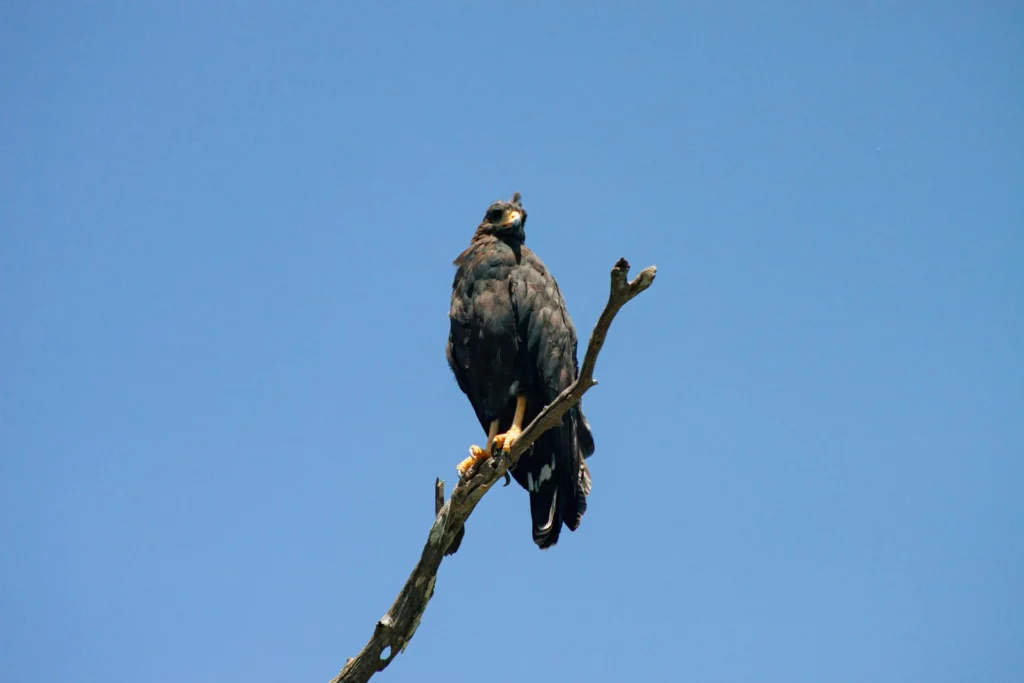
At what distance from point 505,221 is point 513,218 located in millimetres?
104

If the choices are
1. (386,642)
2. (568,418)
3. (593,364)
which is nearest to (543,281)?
(568,418)

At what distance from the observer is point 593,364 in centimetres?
627

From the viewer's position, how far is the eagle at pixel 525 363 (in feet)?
27.6

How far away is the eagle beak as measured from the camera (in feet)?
29.5

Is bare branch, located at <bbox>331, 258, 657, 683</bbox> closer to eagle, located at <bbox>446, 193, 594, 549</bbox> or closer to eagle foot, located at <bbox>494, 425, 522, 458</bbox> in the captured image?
eagle foot, located at <bbox>494, 425, 522, 458</bbox>

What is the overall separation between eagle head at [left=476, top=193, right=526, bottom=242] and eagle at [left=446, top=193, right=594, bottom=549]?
6cm

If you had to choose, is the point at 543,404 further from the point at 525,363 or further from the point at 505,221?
the point at 505,221

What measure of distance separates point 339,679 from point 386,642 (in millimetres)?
435

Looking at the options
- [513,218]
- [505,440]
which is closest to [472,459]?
[505,440]

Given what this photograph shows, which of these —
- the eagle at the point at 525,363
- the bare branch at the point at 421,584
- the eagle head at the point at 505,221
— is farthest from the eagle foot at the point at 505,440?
the eagle head at the point at 505,221

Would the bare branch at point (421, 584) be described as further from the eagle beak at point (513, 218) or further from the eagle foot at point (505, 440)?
the eagle beak at point (513, 218)

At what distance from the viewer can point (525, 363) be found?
27.8 ft

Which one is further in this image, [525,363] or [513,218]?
[513,218]

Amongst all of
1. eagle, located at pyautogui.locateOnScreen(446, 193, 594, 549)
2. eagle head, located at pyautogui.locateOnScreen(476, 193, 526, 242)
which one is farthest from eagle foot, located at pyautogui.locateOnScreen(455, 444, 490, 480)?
eagle head, located at pyautogui.locateOnScreen(476, 193, 526, 242)
